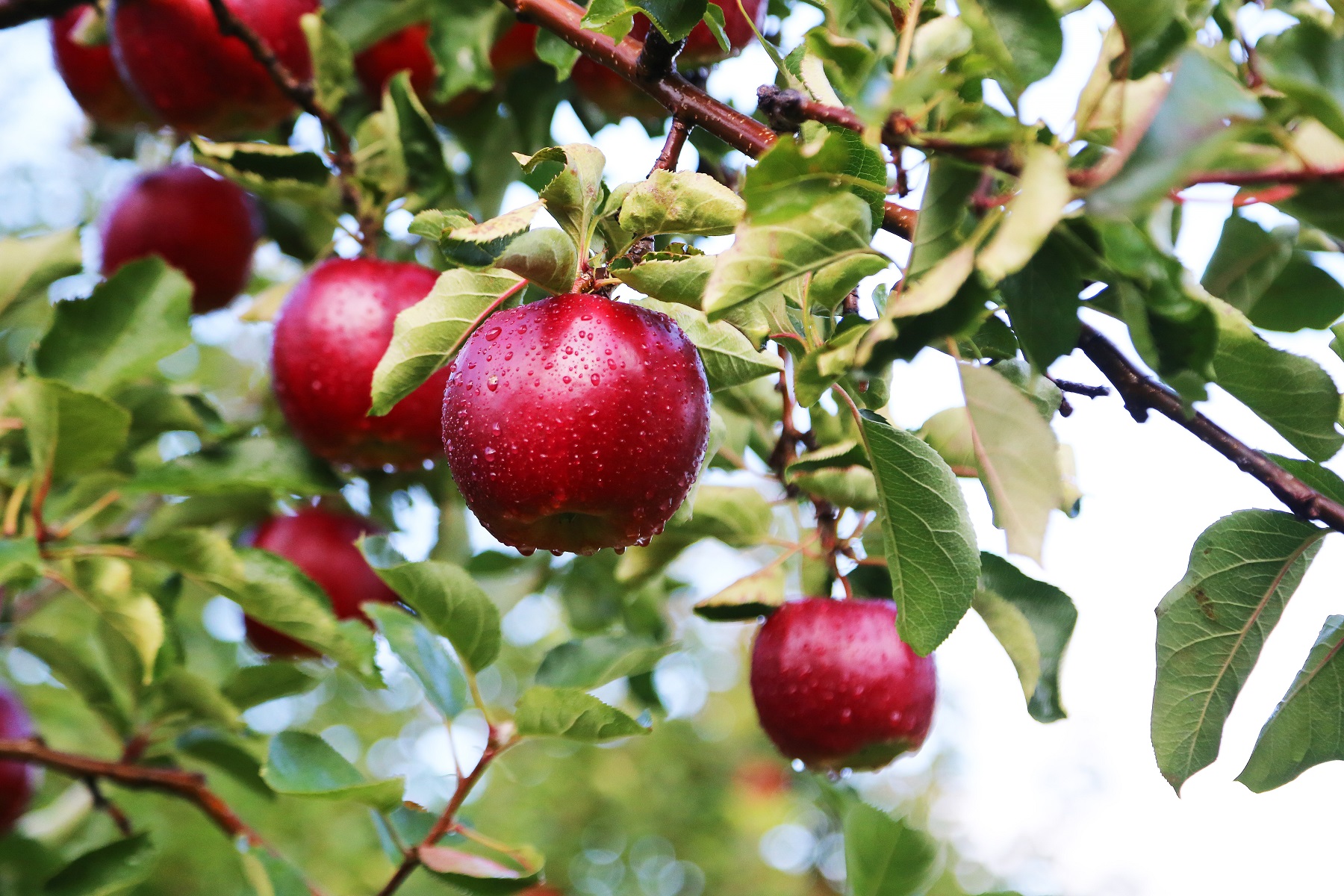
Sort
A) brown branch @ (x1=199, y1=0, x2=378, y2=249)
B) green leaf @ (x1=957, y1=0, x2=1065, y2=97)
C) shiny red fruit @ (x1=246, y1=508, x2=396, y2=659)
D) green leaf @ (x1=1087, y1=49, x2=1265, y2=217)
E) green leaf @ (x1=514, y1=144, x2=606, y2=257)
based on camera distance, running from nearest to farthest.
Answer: green leaf @ (x1=1087, y1=49, x2=1265, y2=217)
green leaf @ (x1=957, y1=0, x2=1065, y2=97)
green leaf @ (x1=514, y1=144, x2=606, y2=257)
brown branch @ (x1=199, y1=0, x2=378, y2=249)
shiny red fruit @ (x1=246, y1=508, x2=396, y2=659)

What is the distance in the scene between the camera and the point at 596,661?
117cm

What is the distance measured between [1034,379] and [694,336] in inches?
10.0

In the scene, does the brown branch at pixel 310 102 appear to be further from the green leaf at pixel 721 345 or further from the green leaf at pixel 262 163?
the green leaf at pixel 721 345

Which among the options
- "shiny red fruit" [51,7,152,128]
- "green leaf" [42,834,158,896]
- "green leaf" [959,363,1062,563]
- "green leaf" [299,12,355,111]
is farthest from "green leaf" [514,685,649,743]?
"shiny red fruit" [51,7,152,128]

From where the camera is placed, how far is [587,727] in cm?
97

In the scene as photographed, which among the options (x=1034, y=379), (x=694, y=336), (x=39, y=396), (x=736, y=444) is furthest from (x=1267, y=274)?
(x=39, y=396)

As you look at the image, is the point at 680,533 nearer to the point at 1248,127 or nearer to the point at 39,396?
the point at 39,396

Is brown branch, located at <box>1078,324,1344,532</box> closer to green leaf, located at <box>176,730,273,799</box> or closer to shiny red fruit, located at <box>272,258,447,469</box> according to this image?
shiny red fruit, located at <box>272,258,447,469</box>

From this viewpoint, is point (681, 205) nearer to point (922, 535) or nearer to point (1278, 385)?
point (922, 535)

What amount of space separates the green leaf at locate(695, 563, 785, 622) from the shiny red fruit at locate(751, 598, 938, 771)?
0.02m

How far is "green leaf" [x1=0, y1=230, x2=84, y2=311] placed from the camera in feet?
4.37

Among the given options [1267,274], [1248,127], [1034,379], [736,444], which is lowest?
[736,444]

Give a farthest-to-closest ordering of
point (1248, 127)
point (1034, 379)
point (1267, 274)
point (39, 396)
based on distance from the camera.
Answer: point (39, 396) → point (1034, 379) → point (1267, 274) → point (1248, 127)

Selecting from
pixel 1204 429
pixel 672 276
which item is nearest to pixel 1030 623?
pixel 1204 429
